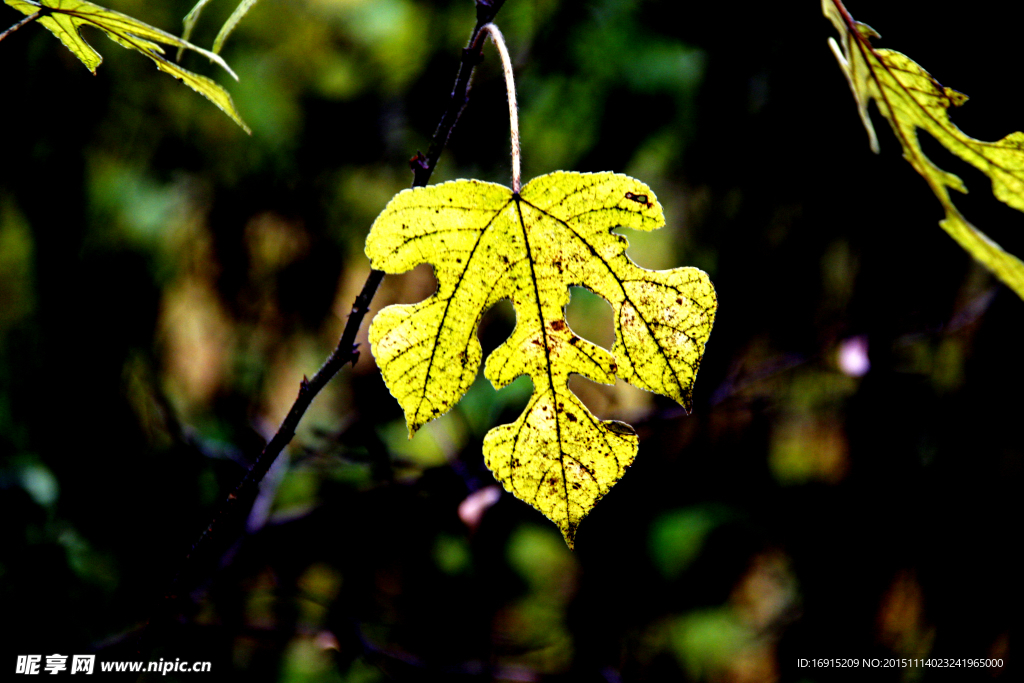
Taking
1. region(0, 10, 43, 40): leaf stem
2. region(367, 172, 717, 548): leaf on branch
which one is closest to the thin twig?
region(367, 172, 717, 548): leaf on branch

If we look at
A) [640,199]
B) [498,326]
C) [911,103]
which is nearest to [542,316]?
[640,199]

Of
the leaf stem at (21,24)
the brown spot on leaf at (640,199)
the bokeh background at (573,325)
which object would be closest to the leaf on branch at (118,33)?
the leaf stem at (21,24)

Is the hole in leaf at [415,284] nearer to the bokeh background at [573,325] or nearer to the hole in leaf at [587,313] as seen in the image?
the bokeh background at [573,325]

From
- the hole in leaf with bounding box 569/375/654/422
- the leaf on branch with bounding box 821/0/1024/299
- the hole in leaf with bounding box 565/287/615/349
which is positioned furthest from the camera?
the hole in leaf with bounding box 565/287/615/349

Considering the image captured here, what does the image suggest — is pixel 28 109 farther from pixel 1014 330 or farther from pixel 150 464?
pixel 1014 330

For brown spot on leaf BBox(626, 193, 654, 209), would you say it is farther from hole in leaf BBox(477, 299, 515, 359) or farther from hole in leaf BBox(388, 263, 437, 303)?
hole in leaf BBox(388, 263, 437, 303)

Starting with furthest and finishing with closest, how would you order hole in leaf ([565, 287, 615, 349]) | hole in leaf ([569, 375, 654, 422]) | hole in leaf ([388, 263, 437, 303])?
hole in leaf ([388, 263, 437, 303]), hole in leaf ([565, 287, 615, 349]), hole in leaf ([569, 375, 654, 422])
